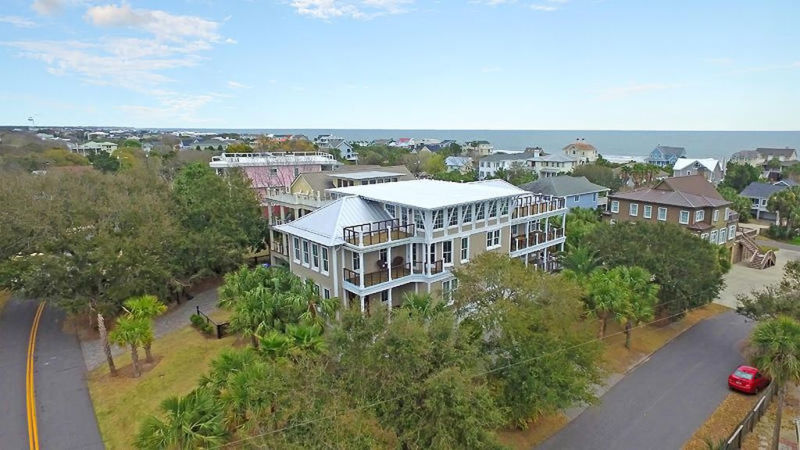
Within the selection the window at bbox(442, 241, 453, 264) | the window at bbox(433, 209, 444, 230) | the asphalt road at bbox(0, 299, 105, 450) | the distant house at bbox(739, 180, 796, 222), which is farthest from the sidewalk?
the distant house at bbox(739, 180, 796, 222)

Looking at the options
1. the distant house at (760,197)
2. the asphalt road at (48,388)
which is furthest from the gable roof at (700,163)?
the asphalt road at (48,388)

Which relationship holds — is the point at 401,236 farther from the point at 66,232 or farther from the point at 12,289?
the point at 12,289

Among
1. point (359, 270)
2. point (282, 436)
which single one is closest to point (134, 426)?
point (282, 436)

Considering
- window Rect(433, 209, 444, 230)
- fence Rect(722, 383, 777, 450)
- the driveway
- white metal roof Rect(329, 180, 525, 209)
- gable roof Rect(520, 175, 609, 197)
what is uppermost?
white metal roof Rect(329, 180, 525, 209)

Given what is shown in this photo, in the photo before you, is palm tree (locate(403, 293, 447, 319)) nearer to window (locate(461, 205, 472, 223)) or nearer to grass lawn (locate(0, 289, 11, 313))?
window (locate(461, 205, 472, 223))

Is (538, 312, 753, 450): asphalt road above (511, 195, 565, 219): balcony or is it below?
below

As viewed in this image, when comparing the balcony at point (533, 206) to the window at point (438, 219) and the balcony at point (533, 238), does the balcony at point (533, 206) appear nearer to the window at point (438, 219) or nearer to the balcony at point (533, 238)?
the balcony at point (533, 238)
